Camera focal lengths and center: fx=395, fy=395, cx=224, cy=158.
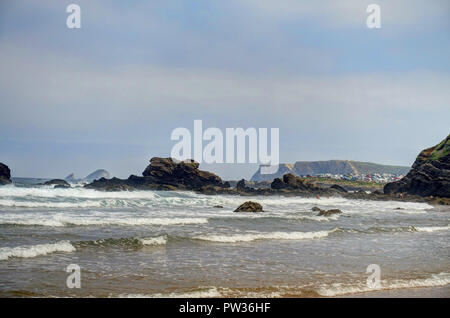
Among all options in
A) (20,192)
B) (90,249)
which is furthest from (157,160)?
(90,249)

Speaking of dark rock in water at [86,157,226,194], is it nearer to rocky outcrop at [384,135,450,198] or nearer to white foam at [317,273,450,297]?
rocky outcrop at [384,135,450,198]

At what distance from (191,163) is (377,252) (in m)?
72.8

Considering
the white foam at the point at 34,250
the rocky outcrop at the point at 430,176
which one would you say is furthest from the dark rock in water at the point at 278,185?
the white foam at the point at 34,250

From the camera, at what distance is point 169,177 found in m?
82.4

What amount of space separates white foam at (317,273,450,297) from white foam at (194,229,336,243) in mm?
7714

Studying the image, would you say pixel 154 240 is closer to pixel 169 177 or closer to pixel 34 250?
pixel 34 250

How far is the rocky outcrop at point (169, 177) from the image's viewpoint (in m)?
80.6

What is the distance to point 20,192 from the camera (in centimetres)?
4356

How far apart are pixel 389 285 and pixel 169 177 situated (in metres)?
73.5

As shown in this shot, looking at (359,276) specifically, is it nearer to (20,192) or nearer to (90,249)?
(90,249)

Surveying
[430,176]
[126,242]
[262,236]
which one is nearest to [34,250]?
[126,242]

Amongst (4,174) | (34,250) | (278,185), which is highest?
(34,250)

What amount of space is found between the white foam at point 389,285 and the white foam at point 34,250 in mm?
9089

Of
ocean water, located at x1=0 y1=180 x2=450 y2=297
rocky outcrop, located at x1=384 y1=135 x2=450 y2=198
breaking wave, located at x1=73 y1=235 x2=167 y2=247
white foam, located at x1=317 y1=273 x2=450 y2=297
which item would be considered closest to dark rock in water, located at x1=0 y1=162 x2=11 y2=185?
ocean water, located at x1=0 y1=180 x2=450 y2=297
